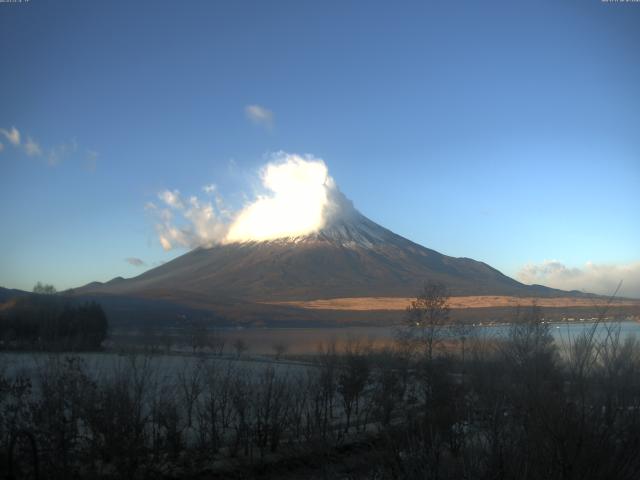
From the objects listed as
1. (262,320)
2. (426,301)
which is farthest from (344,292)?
(426,301)

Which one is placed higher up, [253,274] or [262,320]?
[253,274]

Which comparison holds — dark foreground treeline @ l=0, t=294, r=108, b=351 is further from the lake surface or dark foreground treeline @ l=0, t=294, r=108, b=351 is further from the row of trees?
the row of trees

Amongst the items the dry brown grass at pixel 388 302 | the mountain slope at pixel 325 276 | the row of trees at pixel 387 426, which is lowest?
the row of trees at pixel 387 426

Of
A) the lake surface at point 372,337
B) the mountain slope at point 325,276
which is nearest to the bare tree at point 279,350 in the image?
the lake surface at point 372,337

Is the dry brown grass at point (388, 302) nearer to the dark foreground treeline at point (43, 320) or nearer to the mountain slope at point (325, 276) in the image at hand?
the mountain slope at point (325, 276)

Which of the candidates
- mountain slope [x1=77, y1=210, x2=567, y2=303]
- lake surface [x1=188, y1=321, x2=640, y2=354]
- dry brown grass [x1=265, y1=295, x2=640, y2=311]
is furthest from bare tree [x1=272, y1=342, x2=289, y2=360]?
mountain slope [x1=77, y1=210, x2=567, y2=303]

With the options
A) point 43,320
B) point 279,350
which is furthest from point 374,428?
point 279,350

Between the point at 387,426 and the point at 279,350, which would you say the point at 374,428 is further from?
the point at 279,350

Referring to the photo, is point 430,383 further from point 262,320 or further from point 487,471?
point 262,320
